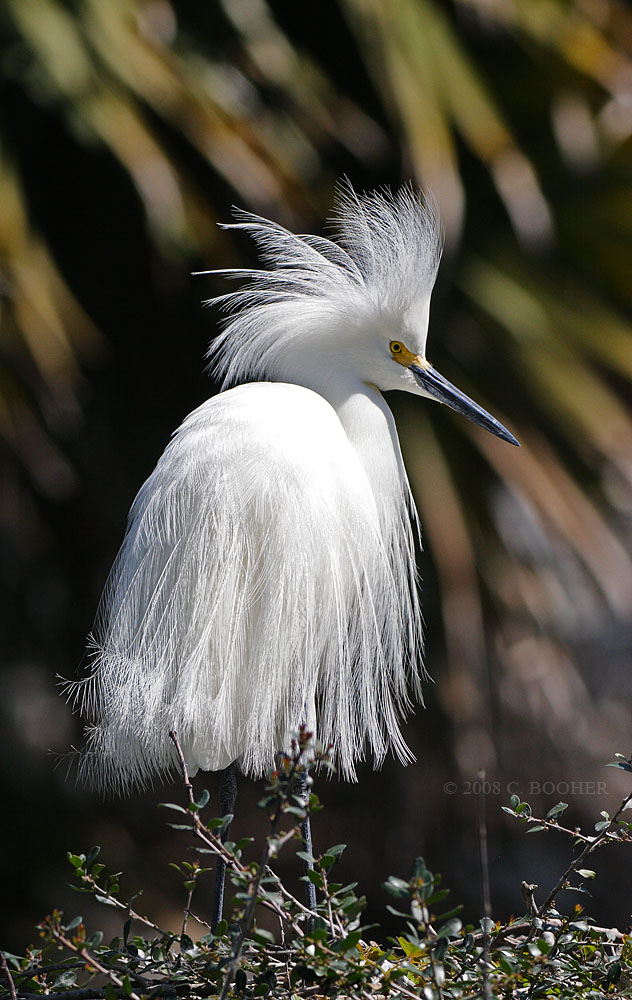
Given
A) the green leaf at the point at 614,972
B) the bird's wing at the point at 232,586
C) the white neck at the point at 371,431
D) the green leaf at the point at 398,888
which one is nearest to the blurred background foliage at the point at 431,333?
the white neck at the point at 371,431

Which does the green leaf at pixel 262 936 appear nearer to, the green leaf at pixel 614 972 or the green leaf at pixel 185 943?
the green leaf at pixel 185 943

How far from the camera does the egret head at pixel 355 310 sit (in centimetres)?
144

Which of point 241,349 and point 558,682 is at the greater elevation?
point 241,349

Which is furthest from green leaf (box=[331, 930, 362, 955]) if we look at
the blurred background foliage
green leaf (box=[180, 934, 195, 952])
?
the blurred background foliage

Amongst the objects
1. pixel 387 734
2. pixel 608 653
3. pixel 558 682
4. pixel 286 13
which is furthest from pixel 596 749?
pixel 286 13

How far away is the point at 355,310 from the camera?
1.45 m

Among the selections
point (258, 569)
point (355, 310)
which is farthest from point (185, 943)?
point (355, 310)

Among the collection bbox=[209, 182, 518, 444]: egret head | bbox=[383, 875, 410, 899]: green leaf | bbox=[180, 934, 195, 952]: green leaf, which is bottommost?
bbox=[180, 934, 195, 952]: green leaf

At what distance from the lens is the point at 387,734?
1534mm

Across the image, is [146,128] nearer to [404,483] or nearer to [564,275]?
[404,483]

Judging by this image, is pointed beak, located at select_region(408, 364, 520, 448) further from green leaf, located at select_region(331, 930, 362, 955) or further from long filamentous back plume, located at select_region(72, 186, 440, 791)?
green leaf, located at select_region(331, 930, 362, 955)

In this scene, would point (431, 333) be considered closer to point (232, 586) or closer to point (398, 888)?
point (232, 586)

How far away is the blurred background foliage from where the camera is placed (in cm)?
154

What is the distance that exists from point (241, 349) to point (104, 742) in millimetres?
594
